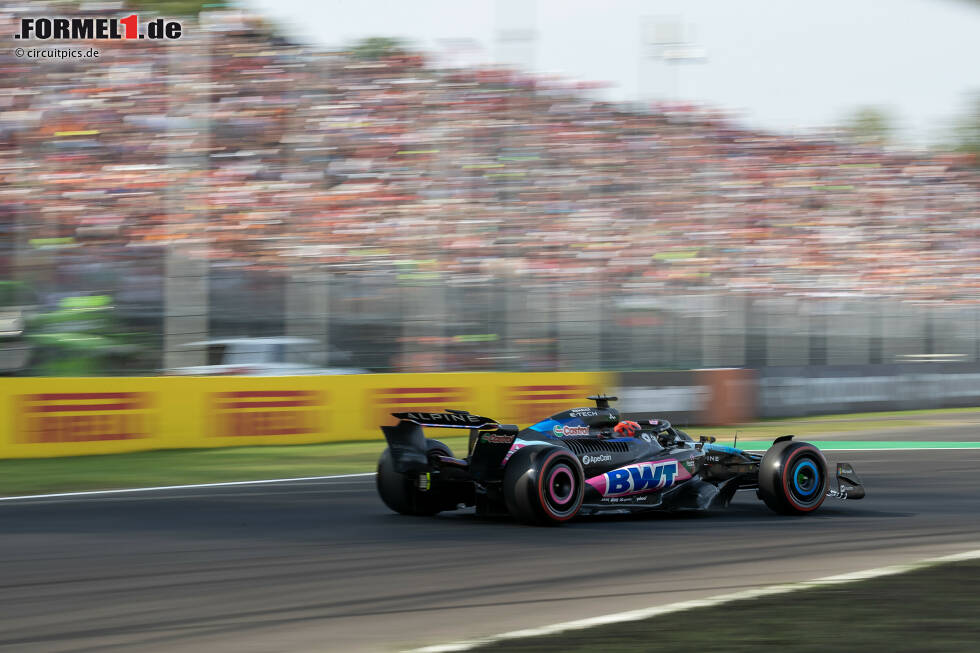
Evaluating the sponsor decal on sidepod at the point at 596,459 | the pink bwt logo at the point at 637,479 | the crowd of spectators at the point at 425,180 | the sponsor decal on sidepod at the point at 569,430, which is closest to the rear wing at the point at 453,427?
the sponsor decal on sidepod at the point at 569,430

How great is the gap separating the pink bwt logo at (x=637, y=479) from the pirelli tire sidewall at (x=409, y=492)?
108 centimetres

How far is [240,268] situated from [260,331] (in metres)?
0.91

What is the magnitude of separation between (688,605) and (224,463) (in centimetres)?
836

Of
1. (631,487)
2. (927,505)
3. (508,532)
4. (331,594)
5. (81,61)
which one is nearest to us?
(331,594)

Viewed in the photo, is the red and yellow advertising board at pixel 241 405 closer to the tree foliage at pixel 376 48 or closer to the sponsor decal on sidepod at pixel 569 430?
the sponsor decal on sidepod at pixel 569 430

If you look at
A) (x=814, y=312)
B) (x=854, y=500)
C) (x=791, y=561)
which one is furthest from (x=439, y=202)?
(x=791, y=561)

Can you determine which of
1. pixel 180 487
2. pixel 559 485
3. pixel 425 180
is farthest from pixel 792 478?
pixel 425 180

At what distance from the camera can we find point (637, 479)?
790 cm

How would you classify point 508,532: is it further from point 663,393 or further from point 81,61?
point 81,61

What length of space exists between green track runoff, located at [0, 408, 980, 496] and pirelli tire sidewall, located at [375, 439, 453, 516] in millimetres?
3405

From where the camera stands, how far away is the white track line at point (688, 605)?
4.50 m

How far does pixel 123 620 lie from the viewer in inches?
195

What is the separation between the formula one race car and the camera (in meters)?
7.49

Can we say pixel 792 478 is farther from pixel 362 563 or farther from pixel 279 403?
pixel 279 403
